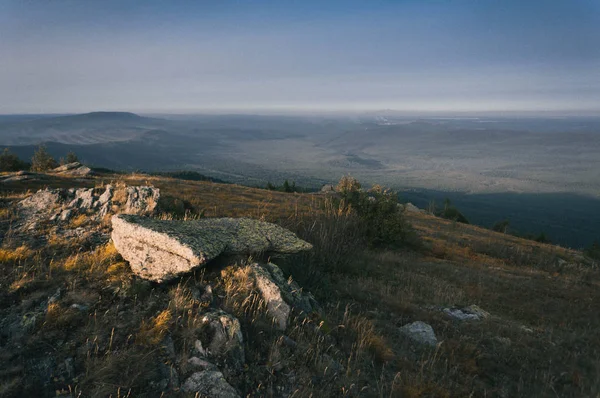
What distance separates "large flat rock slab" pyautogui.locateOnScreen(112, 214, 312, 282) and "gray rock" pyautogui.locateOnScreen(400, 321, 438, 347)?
2679 mm

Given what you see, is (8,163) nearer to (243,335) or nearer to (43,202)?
(43,202)

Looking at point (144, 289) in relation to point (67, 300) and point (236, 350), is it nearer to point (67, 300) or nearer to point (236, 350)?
point (67, 300)

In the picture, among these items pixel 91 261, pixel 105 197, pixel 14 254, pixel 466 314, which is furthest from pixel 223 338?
pixel 105 197

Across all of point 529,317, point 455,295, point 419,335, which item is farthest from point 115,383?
point 529,317

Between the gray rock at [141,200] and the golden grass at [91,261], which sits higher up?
the gray rock at [141,200]

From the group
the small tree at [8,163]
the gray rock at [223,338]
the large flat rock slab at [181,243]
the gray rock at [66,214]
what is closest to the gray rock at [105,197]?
the gray rock at [66,214]

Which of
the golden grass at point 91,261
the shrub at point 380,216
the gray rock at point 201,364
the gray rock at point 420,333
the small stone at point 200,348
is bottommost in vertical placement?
the shrub at point 380,216

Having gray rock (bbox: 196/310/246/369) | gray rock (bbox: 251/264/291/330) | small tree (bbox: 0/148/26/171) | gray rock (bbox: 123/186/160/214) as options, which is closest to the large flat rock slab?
gray rock (bbox: 251/264/291/330)

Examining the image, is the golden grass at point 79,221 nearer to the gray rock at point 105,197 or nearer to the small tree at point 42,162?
the gray rock at point 105,197

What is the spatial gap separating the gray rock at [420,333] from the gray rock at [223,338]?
360cm

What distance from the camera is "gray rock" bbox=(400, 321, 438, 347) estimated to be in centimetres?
615

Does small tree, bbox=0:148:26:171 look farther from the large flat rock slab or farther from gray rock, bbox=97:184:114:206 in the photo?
the large flat rock slab

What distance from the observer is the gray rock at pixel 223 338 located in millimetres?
4090

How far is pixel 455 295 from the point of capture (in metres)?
10.3
